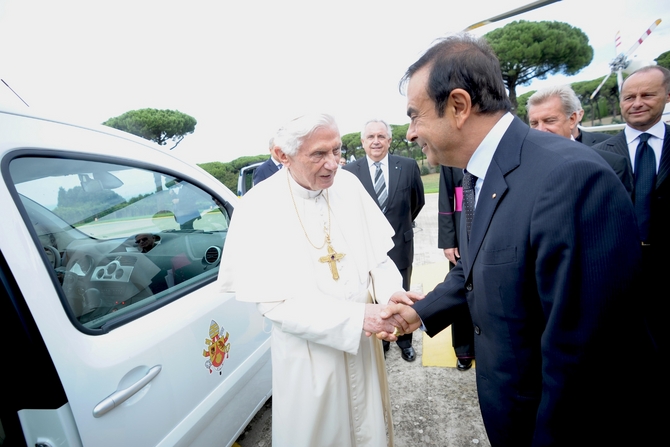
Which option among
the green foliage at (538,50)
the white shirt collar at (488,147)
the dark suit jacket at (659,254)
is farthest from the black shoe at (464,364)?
the green foliage at (538,50)

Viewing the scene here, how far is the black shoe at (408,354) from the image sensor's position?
320cm

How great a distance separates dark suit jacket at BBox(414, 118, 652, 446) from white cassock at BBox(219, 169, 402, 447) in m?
0.63

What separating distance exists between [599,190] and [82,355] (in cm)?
158

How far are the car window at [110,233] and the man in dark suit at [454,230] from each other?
7.11 ft

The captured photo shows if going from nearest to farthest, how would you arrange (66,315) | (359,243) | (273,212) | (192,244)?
1. (66,315)
2. (273,212)
3. (359,243)
4. (192,244)

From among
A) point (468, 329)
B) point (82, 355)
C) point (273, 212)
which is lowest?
point (468, 329)

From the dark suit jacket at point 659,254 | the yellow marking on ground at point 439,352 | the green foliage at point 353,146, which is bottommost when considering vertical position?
the yellow marking on ground at point 439,352

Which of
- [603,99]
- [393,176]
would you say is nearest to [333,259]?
[393,176]

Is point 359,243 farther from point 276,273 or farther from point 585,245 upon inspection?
point 585,245

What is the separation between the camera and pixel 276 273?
5.04ft

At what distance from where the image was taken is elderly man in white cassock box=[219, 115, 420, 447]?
4.96 feet

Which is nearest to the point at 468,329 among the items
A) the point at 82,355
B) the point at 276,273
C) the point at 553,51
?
the point at 276,273

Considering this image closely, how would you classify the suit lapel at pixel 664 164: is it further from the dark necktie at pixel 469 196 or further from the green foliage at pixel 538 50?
the green foliage at pixel 538 50

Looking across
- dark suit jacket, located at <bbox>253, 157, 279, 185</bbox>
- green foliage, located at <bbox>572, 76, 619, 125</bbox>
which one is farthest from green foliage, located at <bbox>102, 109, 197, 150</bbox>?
green foliage, located at <bbox>572, 76, 619, 125</bbox>
